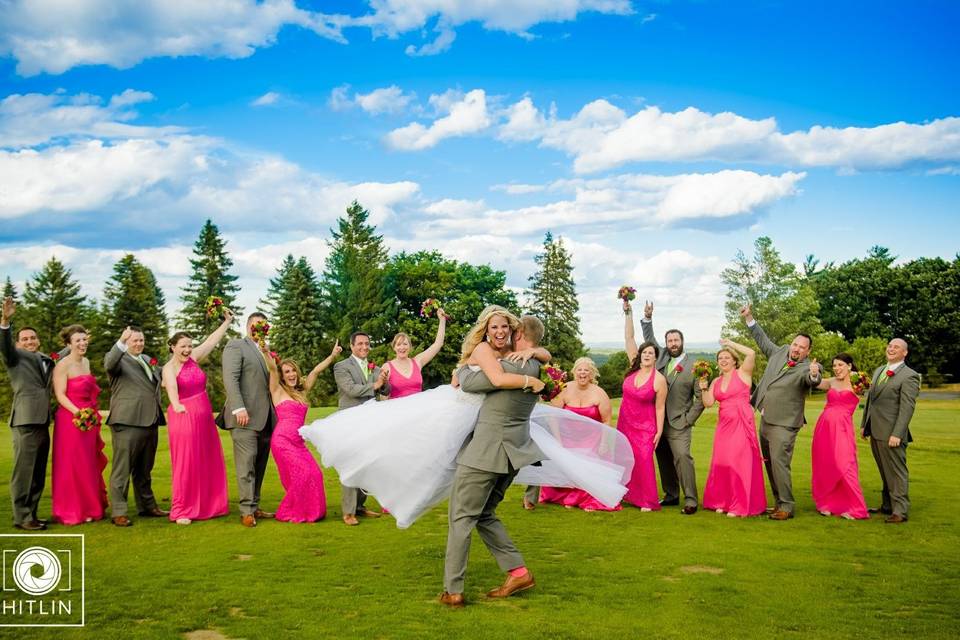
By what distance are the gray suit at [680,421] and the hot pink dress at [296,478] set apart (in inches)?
193

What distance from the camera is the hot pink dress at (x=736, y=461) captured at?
1038 cm

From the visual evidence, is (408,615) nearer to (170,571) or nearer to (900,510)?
(170,571)

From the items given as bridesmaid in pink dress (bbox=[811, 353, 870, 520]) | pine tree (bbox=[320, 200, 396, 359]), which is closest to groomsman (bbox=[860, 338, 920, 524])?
bridesmaid in pink dress (bbox=[811, 353, 870, 520])

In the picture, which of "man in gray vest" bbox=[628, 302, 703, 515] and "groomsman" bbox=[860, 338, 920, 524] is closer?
"groomsman" bbox=[860, 338, 920, 524]

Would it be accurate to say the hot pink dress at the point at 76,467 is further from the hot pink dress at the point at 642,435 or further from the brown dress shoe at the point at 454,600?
the hot pink dress at the point at 642,435

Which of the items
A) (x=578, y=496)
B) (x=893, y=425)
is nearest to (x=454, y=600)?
(x=578, y=496)

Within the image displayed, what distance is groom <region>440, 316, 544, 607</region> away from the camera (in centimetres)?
629

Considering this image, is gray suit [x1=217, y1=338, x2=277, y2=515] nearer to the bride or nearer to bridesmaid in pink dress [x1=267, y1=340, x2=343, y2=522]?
bridesmaid in pink dress [x1=267, y1=340, x2=343, y2=522]

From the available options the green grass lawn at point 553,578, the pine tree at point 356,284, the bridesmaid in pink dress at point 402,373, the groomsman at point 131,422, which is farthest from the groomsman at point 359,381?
the pine tree at point 356,284

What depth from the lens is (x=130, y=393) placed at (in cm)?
958

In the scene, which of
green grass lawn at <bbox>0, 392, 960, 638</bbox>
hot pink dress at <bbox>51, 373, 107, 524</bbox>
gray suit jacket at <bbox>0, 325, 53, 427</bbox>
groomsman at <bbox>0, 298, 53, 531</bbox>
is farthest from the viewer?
hot pink dress at <bbox>51, 373, 107, 524</bbox>

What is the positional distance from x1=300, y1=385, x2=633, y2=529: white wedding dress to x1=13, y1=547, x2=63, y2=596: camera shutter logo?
2511 millimetres

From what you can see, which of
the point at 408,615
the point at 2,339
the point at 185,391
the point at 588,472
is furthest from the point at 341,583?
the point at 2,339

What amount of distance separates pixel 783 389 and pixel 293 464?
651 cm
